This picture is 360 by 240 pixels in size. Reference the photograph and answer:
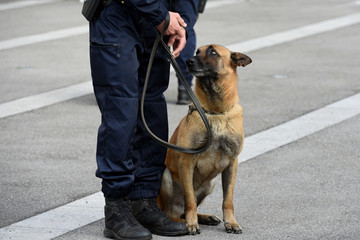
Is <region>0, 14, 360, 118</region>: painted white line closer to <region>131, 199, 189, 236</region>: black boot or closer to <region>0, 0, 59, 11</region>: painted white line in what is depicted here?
<region>0, 0, 59, 11</region>: painted white line

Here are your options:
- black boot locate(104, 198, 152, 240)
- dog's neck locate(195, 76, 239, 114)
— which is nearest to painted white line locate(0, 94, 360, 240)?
black boot locate(104, 198, 152, 240)

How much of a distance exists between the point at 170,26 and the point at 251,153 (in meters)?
2.30

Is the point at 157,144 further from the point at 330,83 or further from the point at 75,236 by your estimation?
the point at 330,83

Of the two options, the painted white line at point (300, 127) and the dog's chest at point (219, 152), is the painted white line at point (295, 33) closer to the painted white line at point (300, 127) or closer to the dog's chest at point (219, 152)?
the painted white line at point (300, 127)

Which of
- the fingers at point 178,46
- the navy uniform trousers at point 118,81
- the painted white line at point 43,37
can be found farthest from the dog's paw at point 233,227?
the painted white line at point 43,37

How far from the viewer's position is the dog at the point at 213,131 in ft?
14.9

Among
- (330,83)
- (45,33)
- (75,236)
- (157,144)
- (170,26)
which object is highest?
(170,26)

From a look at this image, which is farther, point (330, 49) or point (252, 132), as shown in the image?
point (330, 49)

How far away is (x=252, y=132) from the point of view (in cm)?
718

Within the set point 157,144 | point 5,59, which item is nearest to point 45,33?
point 5,59

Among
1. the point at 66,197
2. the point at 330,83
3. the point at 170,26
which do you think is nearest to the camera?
the point at 170,26

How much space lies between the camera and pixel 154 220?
15.3ft

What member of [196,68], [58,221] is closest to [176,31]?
[196,68]

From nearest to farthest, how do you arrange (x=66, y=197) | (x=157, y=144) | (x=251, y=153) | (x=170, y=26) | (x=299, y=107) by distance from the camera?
(x=170, y=26), (x=157, y=144), (x=66, y=197), (x=251, y=153), (x=299, y=107)
